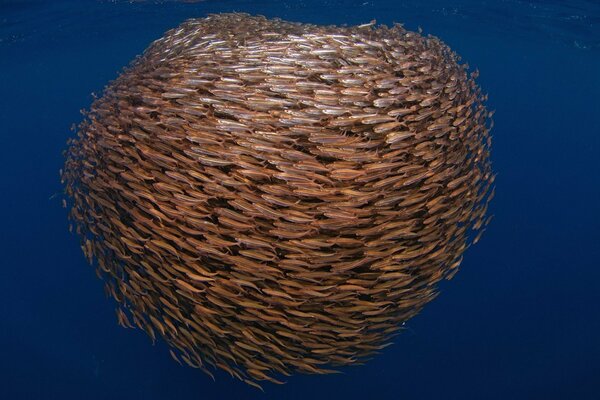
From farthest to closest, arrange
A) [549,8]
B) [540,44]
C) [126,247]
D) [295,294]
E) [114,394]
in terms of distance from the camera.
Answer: [540,44] → [549,8] → [114,394] → [126,247] → [295,294]

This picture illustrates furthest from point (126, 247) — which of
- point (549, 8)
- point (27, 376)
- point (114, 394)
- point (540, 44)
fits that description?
point (540, 44)

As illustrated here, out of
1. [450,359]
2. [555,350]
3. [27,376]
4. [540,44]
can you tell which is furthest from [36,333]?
[540,44]

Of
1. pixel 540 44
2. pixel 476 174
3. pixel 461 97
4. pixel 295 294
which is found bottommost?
pixel 540 44

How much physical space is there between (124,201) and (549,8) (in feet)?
70.8

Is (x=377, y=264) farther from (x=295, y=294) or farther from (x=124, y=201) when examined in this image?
(x=124, y=201)

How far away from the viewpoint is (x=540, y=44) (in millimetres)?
33156

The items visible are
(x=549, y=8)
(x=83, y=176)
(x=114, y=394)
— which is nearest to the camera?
(x=83, y=176)

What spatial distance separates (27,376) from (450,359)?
14076mm

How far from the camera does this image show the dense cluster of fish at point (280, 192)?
434 cm

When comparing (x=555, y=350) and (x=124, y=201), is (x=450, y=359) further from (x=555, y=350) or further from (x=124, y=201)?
(x=124, y=201)

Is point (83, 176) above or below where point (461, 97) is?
below

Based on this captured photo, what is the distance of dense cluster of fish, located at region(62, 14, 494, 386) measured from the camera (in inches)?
171

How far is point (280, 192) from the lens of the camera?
4230 mm

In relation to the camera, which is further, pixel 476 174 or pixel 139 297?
pixel 476 174
